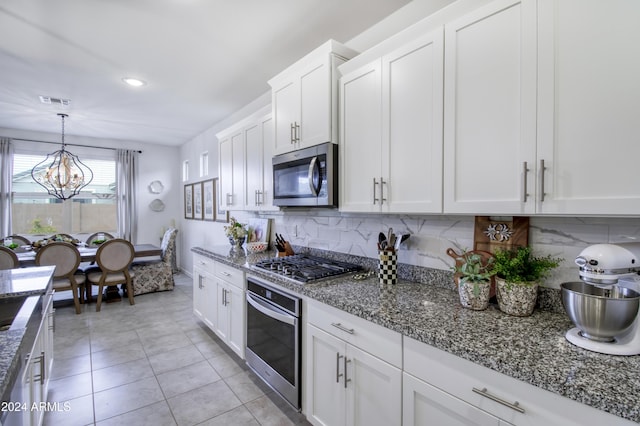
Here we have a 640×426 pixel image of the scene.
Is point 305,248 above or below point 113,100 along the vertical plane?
below

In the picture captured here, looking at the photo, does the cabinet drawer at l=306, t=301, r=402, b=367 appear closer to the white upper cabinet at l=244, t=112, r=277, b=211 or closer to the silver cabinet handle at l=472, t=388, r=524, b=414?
the silver cabinet handle at l=472, t=388, r=524, b=414

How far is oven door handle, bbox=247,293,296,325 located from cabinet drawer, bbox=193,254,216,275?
0.86 m

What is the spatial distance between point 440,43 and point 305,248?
197 centimetres

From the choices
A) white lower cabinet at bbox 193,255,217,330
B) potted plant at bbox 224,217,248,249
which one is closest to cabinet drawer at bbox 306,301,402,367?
white lower cabinet at bbox 193,255,217,330

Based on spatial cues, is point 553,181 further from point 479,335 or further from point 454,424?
point 454,424

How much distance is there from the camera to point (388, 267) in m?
1.86

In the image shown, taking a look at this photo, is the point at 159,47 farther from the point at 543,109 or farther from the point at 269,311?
the point at 543,109

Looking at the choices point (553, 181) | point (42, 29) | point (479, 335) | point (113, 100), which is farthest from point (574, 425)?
point (113, 100)

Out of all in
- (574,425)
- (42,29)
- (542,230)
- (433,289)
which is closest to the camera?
(574,425)

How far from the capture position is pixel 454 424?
3.60ft

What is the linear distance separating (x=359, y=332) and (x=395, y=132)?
1.06 m

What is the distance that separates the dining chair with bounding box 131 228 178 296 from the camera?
188 inches

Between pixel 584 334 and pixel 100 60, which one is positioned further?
pixel 100 60

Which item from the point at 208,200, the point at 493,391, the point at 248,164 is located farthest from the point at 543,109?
the point at 208,200
